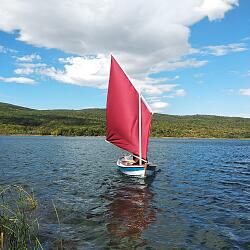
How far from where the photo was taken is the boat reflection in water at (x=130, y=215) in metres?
16.0

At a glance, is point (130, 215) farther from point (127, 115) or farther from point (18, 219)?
point (127, 115)

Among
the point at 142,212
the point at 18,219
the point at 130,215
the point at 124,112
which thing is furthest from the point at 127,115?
the point at 18,219

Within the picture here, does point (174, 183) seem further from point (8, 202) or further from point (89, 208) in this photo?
point (8, 202)

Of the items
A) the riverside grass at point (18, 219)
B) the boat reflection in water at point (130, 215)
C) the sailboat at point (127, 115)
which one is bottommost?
the boat reflection in water at point (130, 215)

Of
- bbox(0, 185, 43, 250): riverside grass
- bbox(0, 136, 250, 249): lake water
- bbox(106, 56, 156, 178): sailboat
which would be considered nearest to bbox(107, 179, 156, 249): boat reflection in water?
bbox(0, 136, 250, 249): lake water

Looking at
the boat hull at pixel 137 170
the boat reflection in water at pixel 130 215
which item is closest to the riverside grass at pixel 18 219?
the boat reflection in water at pixel 130 215

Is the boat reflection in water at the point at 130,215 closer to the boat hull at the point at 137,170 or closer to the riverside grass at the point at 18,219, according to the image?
the riverside grass at the point at 18,219

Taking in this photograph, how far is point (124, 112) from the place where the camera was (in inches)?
1315

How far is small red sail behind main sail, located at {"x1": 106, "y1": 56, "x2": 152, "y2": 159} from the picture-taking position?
33281mm

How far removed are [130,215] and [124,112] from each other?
47.3ft

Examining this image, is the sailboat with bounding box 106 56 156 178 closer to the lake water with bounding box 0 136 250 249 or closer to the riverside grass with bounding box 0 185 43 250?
the lake water with bounding box 0 136 250 249

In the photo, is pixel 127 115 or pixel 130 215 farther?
pixel 127 115

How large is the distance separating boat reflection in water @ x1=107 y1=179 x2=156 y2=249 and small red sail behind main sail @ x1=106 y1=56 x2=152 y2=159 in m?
5.30

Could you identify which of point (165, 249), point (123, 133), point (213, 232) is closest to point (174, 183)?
point (123, 133)
